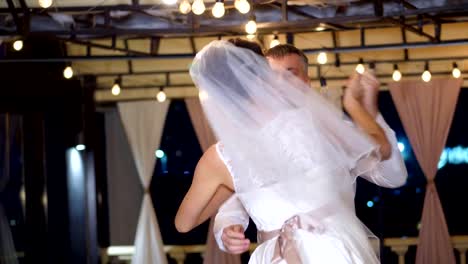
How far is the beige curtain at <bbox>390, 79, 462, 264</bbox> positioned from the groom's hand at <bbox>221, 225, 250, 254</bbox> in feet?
24.3

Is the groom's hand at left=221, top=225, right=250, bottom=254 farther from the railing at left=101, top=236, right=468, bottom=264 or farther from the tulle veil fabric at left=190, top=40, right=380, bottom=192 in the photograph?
the railing at left=101, top=236, right=468, bottom=264

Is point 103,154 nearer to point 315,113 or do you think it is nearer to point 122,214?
point 122,214

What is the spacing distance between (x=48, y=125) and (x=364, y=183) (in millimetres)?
4106

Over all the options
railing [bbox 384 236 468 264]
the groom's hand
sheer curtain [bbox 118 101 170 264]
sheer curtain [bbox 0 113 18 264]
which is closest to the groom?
the groom's hand

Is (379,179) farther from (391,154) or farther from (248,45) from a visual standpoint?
(248,45)

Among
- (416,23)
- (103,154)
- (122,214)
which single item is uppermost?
(416,23)

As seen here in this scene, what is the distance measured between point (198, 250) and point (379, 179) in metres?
7.91

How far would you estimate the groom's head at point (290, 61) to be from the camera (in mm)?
2891

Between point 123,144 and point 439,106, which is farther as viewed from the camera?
point 123,144

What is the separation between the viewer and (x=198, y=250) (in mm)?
10531

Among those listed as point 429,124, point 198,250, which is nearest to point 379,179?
point 429,124

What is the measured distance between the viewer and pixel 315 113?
8.77 feet

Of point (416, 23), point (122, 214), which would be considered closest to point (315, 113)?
point (416, 23)

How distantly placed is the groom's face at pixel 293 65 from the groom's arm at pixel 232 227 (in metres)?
0.43
